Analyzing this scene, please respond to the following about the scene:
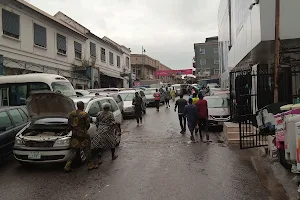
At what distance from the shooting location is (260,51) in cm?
1223

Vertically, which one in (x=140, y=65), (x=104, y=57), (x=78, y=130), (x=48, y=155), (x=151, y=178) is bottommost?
(x=151, y=178)

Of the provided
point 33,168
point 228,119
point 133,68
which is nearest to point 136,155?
point 33,168

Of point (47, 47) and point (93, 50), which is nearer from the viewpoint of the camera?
point (47, 47)

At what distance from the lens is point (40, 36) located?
71.6ft

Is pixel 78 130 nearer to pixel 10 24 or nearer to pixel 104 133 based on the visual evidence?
pixel 104 133

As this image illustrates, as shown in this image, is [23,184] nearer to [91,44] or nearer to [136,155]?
[136,155]

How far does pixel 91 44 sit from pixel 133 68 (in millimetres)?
32737

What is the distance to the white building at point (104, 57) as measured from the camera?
31047mm

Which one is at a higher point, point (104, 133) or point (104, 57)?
point (104, 57)

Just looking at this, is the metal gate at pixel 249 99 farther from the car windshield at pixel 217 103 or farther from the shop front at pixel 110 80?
the shop front at pixel 110 80

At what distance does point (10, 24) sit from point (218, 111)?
12798mm

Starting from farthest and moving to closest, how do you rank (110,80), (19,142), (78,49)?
(110,80)
(78,49)
(19,142)

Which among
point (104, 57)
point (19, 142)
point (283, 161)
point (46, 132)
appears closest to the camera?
point (283, 161)

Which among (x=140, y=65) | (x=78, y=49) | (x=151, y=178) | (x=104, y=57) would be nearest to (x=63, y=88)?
(x=151, y=178)
